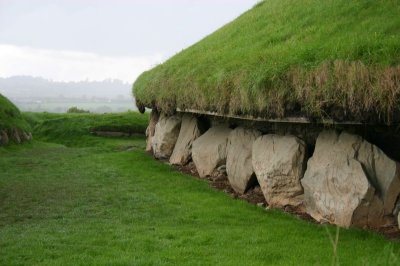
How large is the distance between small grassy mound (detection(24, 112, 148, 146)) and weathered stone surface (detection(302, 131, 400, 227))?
21.1 metres

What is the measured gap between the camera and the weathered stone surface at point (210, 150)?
16.0m

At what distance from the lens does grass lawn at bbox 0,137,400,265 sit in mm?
9062

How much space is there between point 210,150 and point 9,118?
51.6 feet

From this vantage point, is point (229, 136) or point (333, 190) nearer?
point (333, 190)

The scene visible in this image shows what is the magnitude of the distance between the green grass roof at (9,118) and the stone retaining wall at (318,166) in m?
14.5

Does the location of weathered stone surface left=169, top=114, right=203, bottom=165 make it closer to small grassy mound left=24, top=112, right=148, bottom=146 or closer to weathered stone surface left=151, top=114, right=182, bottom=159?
weathered stone surface left=151, top=114, right=182, bottom=159

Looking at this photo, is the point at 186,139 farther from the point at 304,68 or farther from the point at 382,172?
the point at 382,172

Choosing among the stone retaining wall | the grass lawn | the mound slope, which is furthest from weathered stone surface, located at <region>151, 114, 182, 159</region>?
the mound slope

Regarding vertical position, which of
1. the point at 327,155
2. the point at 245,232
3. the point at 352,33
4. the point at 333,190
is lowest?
the point at 245,232

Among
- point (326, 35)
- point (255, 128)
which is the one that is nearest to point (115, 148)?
point (255, 128)

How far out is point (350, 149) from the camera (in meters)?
10.9

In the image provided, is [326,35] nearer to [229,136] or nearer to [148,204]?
[229,136]

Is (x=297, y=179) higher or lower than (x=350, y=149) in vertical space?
lower

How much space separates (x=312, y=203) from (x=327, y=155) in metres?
1.19
